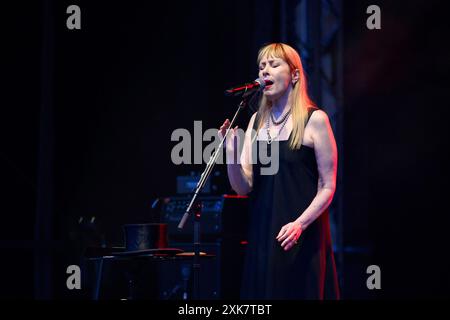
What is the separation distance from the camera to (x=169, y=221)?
455 centimetres

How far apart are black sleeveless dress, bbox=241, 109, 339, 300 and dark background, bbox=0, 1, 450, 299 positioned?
207 cm

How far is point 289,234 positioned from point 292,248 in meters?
0.10

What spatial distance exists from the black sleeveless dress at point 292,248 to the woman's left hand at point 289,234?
7cm

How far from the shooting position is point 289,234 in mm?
2523

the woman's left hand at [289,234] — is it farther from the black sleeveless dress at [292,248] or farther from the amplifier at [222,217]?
the amplifier at [222,217]

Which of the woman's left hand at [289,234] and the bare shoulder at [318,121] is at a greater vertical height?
the bare shoulder at [318,121]

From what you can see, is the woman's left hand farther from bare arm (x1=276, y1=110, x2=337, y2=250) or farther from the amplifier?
the amplifier

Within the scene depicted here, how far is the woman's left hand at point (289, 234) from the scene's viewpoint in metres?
2.52

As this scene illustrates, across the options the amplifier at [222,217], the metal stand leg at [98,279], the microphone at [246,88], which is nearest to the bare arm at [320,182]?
the microphone at [246,88]

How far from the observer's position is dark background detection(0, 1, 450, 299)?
4.68m

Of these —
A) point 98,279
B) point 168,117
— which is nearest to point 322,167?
point 98,279

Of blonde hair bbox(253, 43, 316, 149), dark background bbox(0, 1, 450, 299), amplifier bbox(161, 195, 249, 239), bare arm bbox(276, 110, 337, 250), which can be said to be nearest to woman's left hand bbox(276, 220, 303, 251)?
bare arm bbox(276, 110, 337, 250)

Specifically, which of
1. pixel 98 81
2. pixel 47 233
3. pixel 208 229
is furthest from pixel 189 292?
pixel 98 81

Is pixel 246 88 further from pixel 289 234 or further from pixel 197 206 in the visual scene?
pixel 289 234
